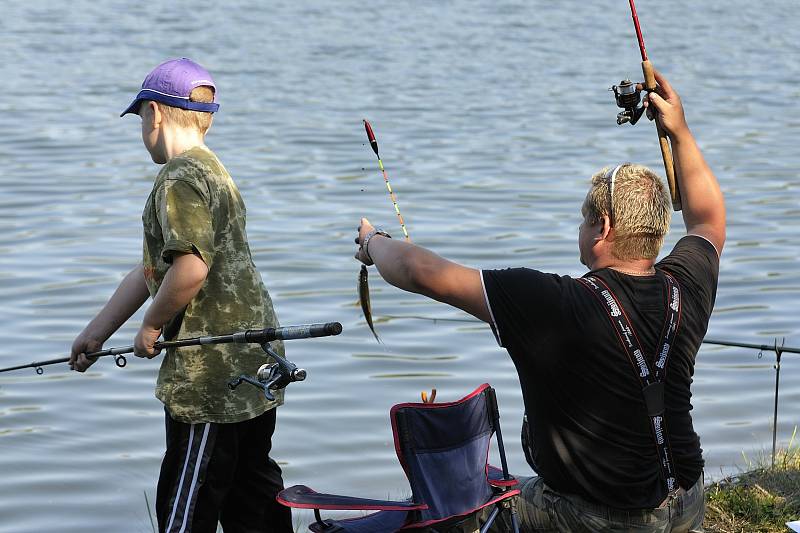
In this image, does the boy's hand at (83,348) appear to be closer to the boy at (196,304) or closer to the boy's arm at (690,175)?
the boy at (196,304)

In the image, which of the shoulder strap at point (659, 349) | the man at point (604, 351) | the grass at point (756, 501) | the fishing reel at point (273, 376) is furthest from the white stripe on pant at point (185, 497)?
the grass at point (756, 501)

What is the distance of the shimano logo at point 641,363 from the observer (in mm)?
3334

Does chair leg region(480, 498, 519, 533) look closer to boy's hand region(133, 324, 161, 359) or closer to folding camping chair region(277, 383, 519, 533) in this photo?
folding camping chair region(277, 383, 519, 533)

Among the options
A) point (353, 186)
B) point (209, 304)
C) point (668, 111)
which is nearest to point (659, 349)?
point (668, 111)

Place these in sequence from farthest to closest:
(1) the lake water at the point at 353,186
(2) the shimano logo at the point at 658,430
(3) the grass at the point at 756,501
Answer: (1) the lake water at the point at 353,186, (3) the grass at the point at 756,501, (2) the shimano logo at the point at 658,430

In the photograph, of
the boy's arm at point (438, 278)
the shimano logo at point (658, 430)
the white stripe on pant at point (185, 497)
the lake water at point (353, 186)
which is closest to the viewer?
the boy's arm at point (438, 278)

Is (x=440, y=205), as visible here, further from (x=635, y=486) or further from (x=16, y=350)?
(x=635, y=486)

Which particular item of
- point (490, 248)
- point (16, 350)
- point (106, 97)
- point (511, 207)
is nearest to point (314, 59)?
point (106, 97)

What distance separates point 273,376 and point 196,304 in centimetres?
38

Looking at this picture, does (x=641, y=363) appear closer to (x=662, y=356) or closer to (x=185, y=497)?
(x=662, y=356)

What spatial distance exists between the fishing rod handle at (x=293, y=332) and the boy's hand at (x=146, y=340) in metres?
0.29

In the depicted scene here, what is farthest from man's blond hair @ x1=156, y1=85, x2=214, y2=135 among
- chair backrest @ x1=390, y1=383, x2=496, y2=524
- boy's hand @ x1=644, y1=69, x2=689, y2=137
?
boy's hand @ x1=644, y1=69, x2=689, y2=137

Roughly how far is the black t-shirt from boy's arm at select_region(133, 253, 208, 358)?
2.84 ft

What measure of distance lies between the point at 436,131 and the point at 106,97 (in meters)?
4.39
